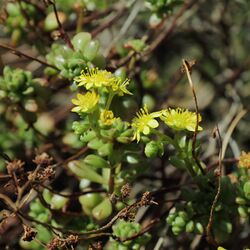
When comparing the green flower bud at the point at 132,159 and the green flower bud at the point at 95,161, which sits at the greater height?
the green flower bud at the point at 95,161

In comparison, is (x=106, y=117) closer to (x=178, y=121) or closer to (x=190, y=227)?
(x=178, y=121)

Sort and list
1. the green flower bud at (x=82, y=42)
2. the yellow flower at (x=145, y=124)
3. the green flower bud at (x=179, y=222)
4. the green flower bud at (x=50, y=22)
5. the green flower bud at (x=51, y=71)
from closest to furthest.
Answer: the yellow flower at (x=145, y=124) → the green flower bud at (x=179, y=222) → the green flower bud at (x=82, y=42) → the green flower bud at (x=51, y=71) → the green flower bud at (x=50, y=22)

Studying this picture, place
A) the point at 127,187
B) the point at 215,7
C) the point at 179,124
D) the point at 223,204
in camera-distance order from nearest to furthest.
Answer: the point at 127,187 < the point at 179,124 < the point at 223,204 < the point at 215,7

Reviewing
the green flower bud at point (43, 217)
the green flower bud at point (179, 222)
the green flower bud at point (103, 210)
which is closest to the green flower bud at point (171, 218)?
the green flower bud at point (179, 222)

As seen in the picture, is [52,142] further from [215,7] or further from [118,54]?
[215,7]

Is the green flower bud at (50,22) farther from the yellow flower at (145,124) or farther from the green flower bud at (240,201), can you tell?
the green flower bud at (240,201)

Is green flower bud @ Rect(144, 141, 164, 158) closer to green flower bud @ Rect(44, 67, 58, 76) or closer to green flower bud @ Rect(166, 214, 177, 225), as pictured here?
green flower bud @ Rect(166, 214, 177, 225)

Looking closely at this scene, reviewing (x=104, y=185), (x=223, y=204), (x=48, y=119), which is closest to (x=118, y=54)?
(x=48, y=119)
